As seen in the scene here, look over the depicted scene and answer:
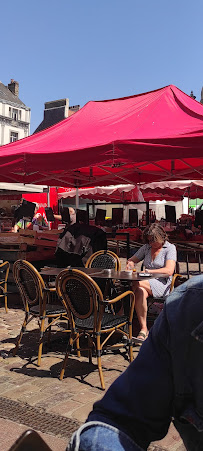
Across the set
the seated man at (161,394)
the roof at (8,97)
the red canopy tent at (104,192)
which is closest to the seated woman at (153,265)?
the seated man at (161,394)

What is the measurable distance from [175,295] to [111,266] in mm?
5244

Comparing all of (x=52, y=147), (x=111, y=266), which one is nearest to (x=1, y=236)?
(x=52, y=147)

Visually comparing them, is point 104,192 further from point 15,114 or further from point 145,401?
point 15,114

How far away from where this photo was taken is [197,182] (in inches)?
575

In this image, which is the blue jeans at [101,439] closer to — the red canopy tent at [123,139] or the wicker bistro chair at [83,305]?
the wicker bistro chair at [83,305]

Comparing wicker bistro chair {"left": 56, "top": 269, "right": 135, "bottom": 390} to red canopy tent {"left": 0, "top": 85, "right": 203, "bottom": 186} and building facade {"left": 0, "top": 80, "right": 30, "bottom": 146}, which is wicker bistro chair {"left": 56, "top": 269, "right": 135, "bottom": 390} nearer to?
red canopy tent {"left": 0, "top": 85, "right": 203, "bottom": 186}

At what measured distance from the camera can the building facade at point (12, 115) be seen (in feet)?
168

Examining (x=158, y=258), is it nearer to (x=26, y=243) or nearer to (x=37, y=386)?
(x=37, y=386)

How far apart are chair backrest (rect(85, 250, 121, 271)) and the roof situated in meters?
47.8

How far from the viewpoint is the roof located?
5106cm

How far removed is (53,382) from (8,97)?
169ft

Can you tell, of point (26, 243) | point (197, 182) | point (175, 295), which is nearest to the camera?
point (175, 295)

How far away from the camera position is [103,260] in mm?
6398

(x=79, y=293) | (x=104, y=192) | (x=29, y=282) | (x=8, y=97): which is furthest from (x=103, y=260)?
(x=8, y=97)
